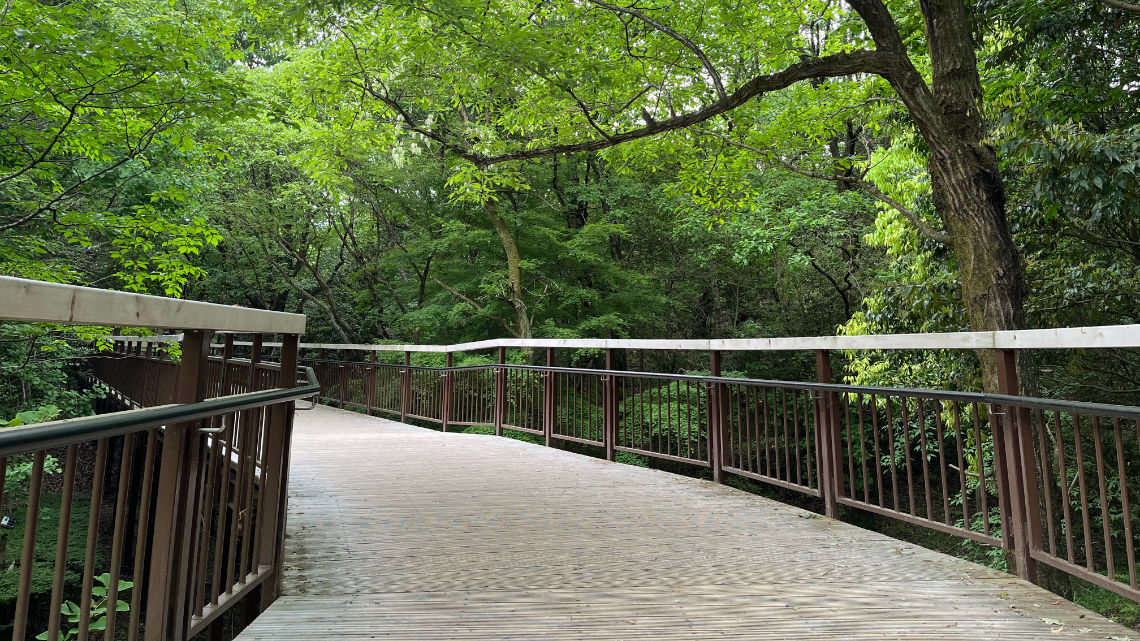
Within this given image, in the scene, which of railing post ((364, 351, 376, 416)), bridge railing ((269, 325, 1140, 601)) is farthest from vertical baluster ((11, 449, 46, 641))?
railing post ((364, 351, 376, 416))

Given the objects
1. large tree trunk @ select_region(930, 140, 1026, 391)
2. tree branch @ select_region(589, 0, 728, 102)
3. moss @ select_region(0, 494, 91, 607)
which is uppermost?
tree branch @ select_region(589, 0, 728, 102)

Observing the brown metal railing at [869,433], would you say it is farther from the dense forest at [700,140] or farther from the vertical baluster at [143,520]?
the vertical baluster at [143,520]

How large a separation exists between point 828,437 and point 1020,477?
1239 mm

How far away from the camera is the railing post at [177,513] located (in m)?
1.80

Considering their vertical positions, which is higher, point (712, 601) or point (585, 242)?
point (585, 242)

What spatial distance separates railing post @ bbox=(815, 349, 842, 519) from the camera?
3971 millimetres

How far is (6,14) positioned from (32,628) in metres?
8.41

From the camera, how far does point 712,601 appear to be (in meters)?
2.63

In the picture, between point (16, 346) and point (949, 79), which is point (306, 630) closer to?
point (949, 79)

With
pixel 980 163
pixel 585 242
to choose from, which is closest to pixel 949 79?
pixel 980 163

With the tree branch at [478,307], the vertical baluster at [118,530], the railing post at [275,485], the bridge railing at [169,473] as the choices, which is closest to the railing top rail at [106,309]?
the bridge railing at [169,473]

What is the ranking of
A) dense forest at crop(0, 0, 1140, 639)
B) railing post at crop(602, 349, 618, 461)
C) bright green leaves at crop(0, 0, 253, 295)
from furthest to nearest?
railing post at crop(602, 349, 618, 461)
bright green leaves at crop(0, 0, 253, 295)
dense forest at crop(0, 0, 1140, 639)

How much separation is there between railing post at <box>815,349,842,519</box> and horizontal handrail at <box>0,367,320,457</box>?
10.3 ft

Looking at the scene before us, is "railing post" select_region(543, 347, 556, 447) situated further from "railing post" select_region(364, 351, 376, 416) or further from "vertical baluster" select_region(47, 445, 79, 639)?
"vertical baluster" select_region(47, 445, 79, 639)
